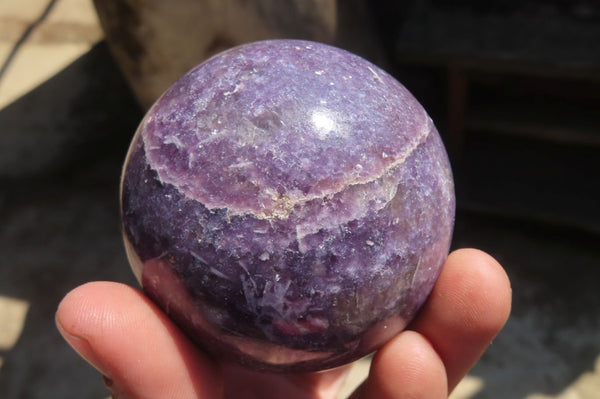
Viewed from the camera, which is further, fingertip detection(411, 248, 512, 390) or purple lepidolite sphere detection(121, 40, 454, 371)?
fingertip detection(411, 248, 512, 390)

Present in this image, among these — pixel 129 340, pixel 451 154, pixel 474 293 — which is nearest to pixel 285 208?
pixel 129 340

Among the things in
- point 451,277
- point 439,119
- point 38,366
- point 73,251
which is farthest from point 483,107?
point 38,366

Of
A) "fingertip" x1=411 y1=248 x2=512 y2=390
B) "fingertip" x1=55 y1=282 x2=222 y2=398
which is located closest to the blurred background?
"fingertip" x1=411 y1=248 x2=512 y2=390

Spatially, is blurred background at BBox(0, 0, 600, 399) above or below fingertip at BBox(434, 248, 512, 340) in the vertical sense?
below

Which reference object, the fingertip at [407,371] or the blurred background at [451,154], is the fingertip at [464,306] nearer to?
the fingertip at [407,371]

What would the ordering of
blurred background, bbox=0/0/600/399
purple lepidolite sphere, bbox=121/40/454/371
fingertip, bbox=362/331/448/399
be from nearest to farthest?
purple lepidolite sphere, bbox=121/40/454/371
fingertip, bbox=362/331/448/399
blurred background, bbox=0/0/600/399

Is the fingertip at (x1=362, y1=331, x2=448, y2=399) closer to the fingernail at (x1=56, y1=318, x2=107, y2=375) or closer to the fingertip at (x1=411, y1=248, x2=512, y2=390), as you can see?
the fingertip at (x1=411, y1=248, x2=512, y2=390)
